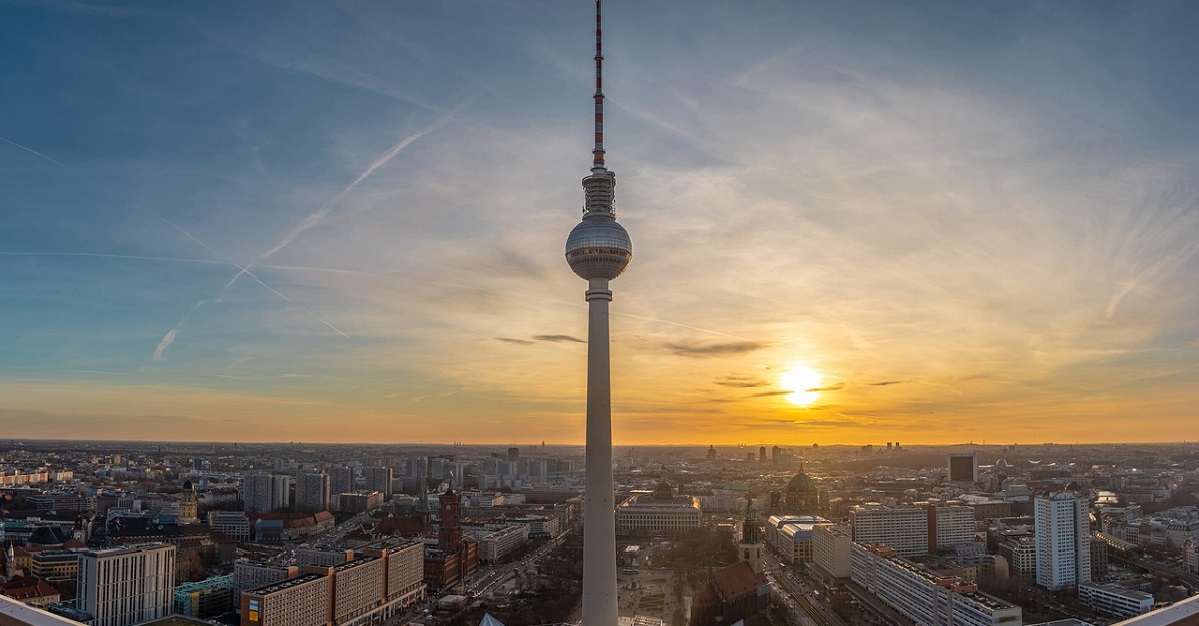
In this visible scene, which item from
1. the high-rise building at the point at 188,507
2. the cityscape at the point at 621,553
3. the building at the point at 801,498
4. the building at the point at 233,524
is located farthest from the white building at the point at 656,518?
the high-rise building at the point at 188,507

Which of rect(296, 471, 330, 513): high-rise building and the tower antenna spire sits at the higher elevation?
the tower antenna spire

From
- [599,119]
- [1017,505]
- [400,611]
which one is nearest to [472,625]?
[400,611]

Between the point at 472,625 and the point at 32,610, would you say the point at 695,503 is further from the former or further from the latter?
the point at 32,610

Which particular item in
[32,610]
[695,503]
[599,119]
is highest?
[599,119]

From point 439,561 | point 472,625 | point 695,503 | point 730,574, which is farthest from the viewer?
point 695,503

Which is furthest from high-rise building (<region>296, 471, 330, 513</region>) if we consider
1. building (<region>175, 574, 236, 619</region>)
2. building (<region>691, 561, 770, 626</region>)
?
building (<region>691, 561, 770, 626</region>)

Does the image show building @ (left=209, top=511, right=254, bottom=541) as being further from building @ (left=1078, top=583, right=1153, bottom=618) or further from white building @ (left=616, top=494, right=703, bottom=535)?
building @ (left=1078, top=583, right=1153, bottom=618)
